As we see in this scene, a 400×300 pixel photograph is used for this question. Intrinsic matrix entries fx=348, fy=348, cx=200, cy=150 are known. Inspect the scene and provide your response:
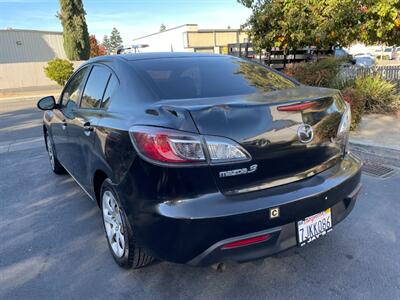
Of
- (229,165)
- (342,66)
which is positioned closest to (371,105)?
(342,66)

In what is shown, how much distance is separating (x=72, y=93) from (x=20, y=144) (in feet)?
13.1

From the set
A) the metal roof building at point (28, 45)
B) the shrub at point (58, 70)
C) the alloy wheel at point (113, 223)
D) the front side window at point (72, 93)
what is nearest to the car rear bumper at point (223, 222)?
the alloy wheel at point (113, 223)

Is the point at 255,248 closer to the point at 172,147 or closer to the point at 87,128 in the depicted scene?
the point at 172,147

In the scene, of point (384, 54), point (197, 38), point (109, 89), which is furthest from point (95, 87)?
point (384, 54)

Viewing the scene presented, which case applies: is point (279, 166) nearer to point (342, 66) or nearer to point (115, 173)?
point (115, 173)

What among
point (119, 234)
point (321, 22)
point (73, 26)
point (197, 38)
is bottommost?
point (119, 234)

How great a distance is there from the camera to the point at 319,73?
26.3ft

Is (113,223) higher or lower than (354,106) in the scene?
lower

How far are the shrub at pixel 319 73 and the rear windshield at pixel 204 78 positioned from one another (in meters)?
5.25

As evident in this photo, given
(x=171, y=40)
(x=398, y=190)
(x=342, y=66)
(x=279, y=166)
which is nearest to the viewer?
(x=279, y=166)

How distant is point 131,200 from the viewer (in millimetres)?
2205

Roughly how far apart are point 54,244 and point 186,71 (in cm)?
193

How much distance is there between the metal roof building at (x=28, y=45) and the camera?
92.1ft

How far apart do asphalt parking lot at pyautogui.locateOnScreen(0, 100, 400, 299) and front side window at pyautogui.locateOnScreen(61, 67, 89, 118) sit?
108 cm
